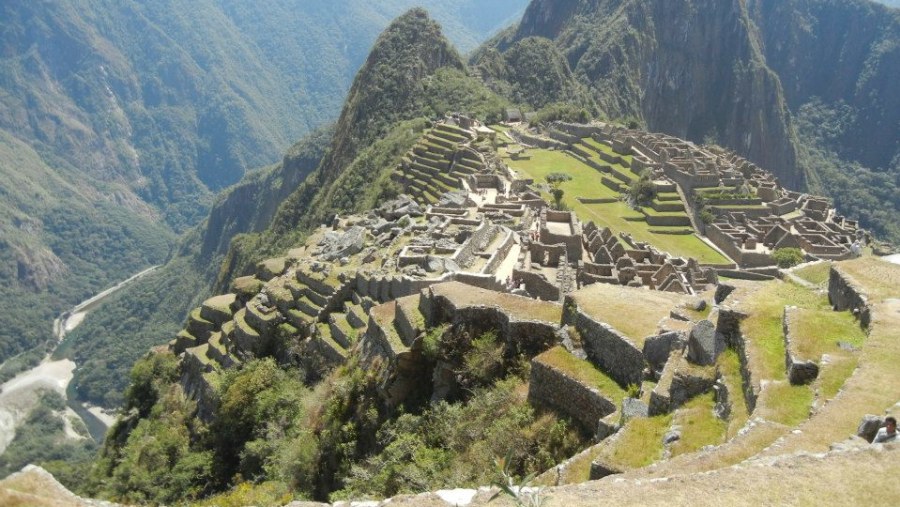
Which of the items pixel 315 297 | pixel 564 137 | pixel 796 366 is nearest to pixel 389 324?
pixel 315 297

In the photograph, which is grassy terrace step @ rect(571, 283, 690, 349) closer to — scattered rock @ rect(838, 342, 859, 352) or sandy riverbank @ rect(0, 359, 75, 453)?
scattered rock @ rect(838, 342, 859, 352)

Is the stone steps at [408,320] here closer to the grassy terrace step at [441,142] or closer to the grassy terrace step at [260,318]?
the grassy terrace step at [260,318]

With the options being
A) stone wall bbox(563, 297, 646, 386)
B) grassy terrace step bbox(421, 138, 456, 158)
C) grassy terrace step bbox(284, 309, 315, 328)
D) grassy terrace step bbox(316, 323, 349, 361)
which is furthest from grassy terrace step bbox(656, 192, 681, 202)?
stone wall bbox(563, 297, 646, 386)

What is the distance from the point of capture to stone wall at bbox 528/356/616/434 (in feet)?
41.3

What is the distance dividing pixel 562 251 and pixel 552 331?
1498cm

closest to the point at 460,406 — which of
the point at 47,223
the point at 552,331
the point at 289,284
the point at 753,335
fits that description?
the point at 552,331

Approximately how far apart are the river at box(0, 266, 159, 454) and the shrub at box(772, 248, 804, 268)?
275 feet

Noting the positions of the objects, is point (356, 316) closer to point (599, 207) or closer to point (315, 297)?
point (315, 297)

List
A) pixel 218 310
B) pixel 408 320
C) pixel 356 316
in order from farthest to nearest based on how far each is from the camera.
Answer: pixel 218 310, pixel 356 316, pixel 408 320

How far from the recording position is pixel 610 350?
44.7 feet

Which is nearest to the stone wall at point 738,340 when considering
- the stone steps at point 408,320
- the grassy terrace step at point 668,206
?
the stone steps at point 408,320

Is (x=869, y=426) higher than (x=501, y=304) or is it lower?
higher

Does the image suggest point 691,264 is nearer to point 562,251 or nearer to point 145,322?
point 562,251

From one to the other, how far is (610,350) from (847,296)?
14.2ft
